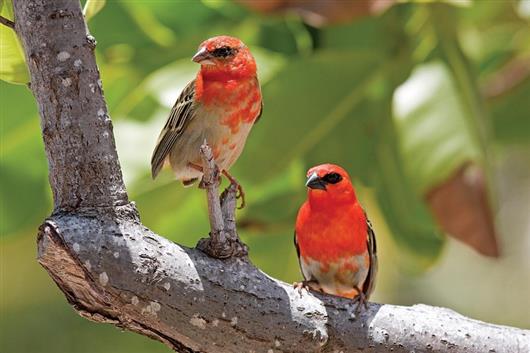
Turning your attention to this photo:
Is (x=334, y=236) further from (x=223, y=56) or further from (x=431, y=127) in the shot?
(x=223, y=56)

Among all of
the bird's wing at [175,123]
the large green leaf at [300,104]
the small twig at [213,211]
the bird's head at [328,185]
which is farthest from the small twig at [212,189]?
the large green leaf at [300,104]

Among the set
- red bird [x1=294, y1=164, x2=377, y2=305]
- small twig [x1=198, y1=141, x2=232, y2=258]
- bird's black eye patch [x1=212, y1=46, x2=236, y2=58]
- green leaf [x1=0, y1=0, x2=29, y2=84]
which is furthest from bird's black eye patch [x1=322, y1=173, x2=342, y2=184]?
green leaf [x1=0, y1=0, x2=29, y2=84]

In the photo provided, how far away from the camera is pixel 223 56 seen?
5.22 ft

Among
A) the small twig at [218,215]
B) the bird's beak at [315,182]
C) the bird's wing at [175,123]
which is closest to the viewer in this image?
the small twig at [218,215]

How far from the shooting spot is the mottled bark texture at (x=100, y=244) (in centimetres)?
124

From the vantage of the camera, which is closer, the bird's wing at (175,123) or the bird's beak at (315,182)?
the bird's wing at (175,123)

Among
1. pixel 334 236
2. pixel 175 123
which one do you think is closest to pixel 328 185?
pixel 334 236

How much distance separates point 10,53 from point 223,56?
0.37 m

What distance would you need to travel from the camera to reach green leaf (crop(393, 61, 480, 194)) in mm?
2178

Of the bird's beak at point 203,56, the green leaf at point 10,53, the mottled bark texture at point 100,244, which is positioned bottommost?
the mottled bark texture at point 100,244

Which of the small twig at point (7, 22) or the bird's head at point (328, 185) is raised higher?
the bird's head at point (328, 185)

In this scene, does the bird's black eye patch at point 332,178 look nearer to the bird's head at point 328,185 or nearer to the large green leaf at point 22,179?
the bird's head at point 328,185

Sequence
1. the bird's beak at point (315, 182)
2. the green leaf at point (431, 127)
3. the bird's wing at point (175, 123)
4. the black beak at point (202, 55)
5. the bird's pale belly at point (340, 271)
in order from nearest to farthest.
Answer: the black beak at point (202, 55) < the bird's wing at point (175, 123) < the bird's beak at point (315, 182) < the bird's pale belly at point (340, 271) < the green leaf at point (431, 127)

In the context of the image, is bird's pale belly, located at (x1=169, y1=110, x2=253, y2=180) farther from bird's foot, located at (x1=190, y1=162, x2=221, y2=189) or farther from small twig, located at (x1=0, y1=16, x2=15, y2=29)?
small twig, located at (x1=0, y1=16, x2=15, y2=29)
